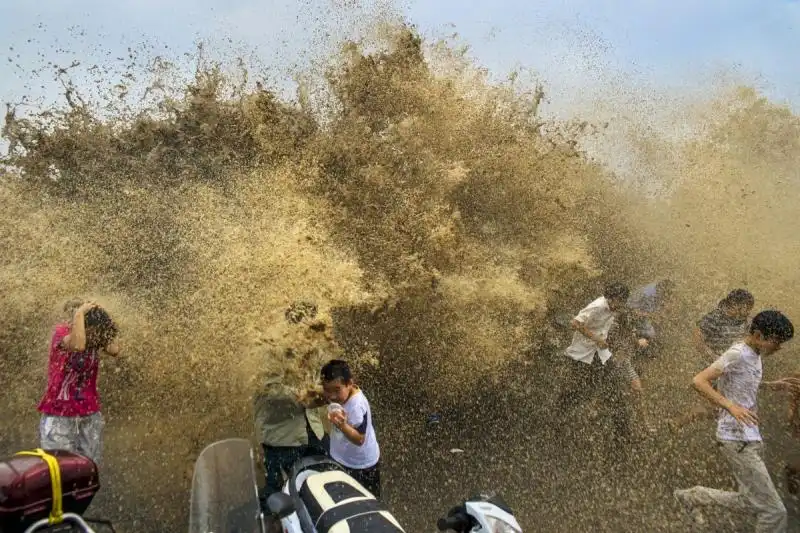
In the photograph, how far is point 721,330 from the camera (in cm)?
484

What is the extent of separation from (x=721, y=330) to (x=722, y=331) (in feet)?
0.04

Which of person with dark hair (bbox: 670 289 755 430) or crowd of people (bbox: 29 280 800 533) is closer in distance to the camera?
crowd of people (bbox: 29 280 800 533)

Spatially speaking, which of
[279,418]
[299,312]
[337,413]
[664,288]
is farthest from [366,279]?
[664,288]

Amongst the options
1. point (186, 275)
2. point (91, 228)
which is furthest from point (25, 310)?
point (186, 275)

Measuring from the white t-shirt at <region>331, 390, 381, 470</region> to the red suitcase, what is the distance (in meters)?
1.40

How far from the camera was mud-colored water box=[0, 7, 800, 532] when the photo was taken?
4.38 meters

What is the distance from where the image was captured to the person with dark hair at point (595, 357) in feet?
15.2

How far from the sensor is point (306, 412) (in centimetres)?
376

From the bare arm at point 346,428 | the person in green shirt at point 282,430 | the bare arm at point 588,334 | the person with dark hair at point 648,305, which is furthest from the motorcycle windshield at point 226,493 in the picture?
the person with dark hair at point 648,305

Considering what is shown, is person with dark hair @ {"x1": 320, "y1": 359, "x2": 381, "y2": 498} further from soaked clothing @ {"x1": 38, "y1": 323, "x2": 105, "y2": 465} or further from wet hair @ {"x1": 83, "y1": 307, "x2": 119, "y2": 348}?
soaked clothing @ {"x1": 38, "y1": 323, "x2": 105, "y2": 465}

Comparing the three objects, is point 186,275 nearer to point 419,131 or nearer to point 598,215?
point 419,131

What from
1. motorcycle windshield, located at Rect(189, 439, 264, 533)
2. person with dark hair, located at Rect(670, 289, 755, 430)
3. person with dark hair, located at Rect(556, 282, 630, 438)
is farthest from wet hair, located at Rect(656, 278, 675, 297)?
motorcycle windshield, located at Rect(189, 439, 264, 533)

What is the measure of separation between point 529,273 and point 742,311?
188 cm

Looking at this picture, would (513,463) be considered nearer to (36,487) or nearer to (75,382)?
(75,382)
